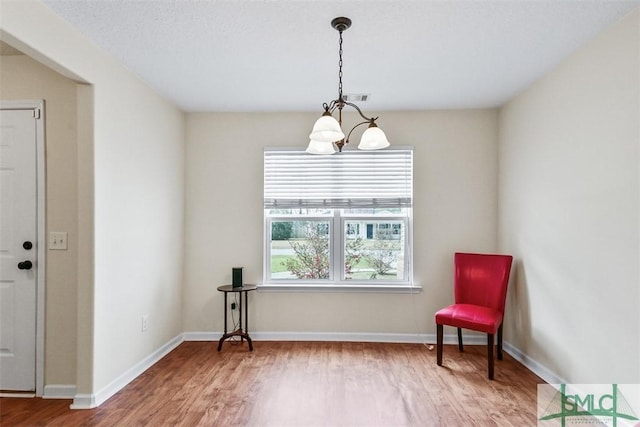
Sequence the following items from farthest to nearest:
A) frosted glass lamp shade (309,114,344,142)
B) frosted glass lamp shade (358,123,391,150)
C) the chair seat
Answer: the chair seat < frosted glass lamp shade (358,123,391,150) < frosted glass lamp shade (309,114,344,142)

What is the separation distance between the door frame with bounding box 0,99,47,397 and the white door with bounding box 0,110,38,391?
0.09 ft

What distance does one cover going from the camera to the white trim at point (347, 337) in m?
3.66

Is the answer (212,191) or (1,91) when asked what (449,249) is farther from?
(1,91)

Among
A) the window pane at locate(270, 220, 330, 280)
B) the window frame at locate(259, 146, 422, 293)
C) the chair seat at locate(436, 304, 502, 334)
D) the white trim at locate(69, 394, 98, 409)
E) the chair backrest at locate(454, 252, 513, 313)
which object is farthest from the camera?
the window pane at locate(270, 220, 330, 280)

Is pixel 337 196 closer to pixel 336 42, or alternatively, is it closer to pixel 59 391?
pixel 336 42

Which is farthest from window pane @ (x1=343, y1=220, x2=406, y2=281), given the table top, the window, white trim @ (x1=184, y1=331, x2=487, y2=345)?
the table top

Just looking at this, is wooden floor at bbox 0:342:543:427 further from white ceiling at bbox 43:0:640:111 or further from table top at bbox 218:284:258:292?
white ceiling at bbox 43:0:640:111

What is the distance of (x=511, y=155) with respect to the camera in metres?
3.42

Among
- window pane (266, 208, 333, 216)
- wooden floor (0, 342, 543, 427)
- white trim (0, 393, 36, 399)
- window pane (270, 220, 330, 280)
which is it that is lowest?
wooden floor (0, 342, 543, 427)

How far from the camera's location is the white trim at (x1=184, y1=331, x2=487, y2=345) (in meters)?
3.66

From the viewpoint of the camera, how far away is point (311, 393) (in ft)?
8.49

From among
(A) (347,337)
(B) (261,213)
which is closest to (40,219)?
(B) (261,213)

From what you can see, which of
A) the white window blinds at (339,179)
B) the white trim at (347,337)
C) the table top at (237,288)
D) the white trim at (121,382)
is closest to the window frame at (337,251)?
the white window blinds at (339,179)

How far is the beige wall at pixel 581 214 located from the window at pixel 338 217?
1140 mm
